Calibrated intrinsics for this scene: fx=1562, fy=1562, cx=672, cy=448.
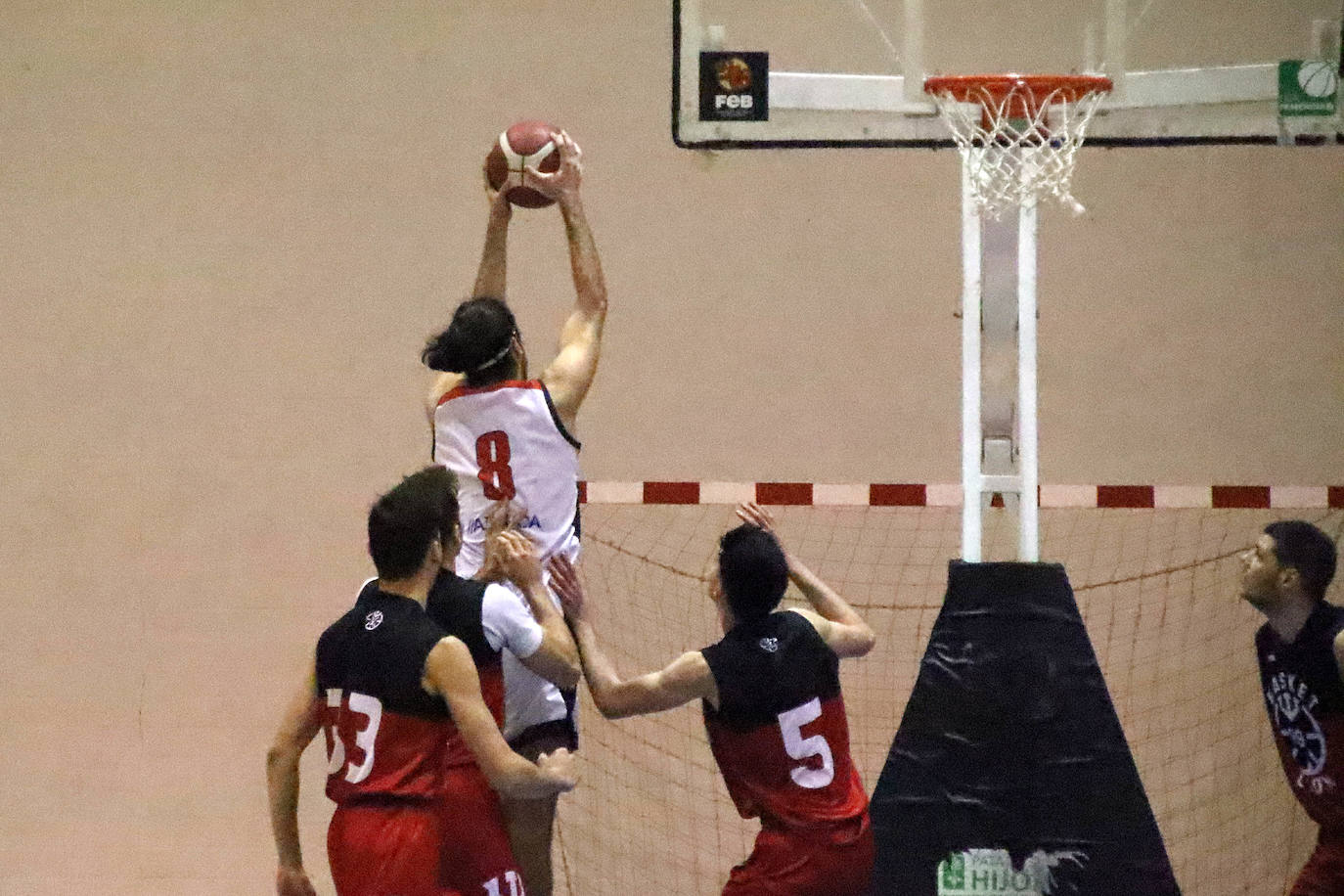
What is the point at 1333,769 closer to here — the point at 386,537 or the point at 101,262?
the point at 386,537

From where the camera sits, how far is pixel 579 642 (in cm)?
452

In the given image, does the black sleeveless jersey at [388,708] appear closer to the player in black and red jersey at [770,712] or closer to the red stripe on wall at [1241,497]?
the player in black and red jersey at [770,712]

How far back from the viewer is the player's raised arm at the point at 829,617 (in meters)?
4.66

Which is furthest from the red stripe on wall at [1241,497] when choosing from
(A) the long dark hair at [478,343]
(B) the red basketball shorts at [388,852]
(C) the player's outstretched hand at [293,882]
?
A: (C) the player's outstretched hand at [293,882]

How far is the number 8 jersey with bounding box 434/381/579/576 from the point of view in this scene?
475cm

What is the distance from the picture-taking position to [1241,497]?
7238 mm

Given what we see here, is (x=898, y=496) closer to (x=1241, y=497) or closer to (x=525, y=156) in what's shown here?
(x=1241, y=497)

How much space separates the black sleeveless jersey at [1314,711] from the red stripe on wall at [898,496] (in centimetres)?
204

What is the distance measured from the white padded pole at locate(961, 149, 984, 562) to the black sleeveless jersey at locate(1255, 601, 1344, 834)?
3.52 ft

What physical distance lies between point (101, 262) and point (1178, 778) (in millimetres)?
5887

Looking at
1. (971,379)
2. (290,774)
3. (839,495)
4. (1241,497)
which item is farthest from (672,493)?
(290,774)

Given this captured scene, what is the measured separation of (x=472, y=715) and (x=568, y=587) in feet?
2.44

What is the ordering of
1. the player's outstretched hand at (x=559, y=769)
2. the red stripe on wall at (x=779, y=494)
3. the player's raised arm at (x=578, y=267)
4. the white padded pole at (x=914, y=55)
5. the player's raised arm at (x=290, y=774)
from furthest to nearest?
the red stripe on wall at (x=779, y=494) < the white padded pole at (x=914, y=55) < the player's raised arm at (x=578, y=267) < the player's raised arm at (x=290, y=774) < the player's outstretched hand at (x=559, y=769)

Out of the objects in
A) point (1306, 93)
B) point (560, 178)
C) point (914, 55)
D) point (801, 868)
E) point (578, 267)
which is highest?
point (914, 55)
